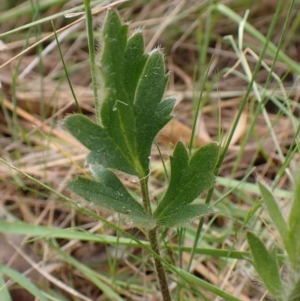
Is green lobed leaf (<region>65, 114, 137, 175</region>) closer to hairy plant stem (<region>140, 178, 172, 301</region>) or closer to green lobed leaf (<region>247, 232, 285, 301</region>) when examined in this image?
hairy plant stem (<region>140, 178, 172, 301</region>)

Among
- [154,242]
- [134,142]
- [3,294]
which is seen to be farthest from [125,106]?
[3,294]

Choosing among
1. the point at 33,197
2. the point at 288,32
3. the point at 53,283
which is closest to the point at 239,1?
the point at 288,32

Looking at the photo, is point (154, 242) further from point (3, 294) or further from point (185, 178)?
point (3, 294)

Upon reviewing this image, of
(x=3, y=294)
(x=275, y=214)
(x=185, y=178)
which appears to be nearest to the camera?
(x=275, y=214)

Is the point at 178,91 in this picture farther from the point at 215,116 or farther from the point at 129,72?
the point at 129,72

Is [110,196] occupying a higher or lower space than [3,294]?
higher

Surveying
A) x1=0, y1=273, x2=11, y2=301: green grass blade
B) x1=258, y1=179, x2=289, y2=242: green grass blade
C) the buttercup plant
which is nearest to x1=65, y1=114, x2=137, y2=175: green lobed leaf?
the buttercup plant
